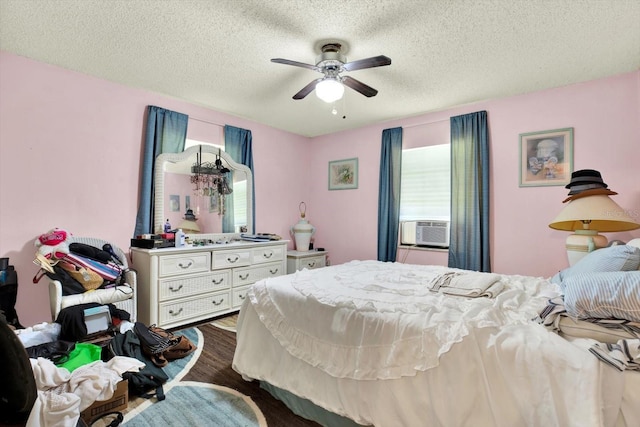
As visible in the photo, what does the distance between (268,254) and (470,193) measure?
2.50 meters

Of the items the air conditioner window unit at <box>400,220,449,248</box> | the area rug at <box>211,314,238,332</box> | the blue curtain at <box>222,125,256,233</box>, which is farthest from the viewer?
the blue curtain at <box>222,125,256,233</box>

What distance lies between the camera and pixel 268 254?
12.9ft

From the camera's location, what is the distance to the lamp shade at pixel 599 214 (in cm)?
238

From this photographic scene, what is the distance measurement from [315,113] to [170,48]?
1.89m

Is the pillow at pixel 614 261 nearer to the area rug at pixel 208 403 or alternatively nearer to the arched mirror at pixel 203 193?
the area rug at pixel 208 403

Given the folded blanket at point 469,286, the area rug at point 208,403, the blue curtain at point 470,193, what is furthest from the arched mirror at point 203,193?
the folded blanket at point 469,286

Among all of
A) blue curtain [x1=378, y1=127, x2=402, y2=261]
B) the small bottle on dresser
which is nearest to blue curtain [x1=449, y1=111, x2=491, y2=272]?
blue curtain [x1=378, y1=127, x2=402, y2=261]

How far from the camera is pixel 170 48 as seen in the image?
2434mm

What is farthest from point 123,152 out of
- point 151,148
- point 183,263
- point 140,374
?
point 140,374

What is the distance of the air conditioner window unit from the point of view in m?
3.76

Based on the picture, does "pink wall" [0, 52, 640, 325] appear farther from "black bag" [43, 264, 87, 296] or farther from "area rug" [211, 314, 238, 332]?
"area rug" [211, 314, 238, 332]

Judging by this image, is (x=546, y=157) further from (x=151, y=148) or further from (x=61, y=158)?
(x=61, y=158)

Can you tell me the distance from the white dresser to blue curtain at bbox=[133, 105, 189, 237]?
339 millimetres

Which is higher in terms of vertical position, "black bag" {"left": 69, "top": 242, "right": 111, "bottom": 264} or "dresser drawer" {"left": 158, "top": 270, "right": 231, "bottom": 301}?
"black bag" {"left": 69, "top": 242, "right": 111, "bottom": 264}
